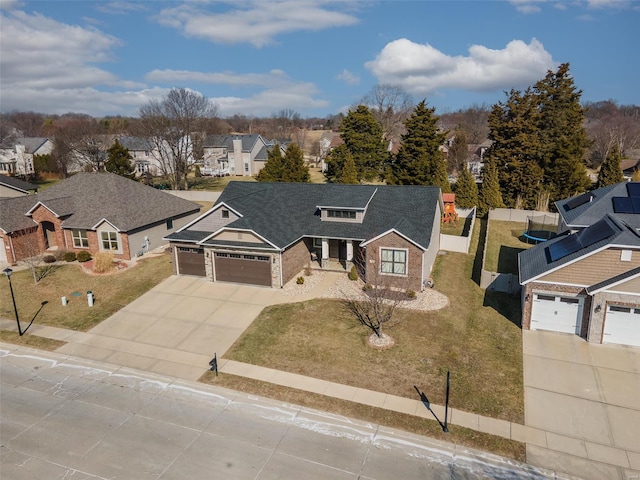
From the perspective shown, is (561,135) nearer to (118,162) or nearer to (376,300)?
(376,300)

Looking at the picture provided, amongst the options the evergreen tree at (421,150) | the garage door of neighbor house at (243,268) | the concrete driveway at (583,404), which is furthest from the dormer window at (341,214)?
the evergreen tree at (421,150)

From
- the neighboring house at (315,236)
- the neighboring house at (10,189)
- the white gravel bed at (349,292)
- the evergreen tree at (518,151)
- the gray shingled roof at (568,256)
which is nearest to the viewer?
the gray shingled roof at (568,256)

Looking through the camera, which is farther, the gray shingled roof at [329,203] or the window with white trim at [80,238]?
the window with white trim at [80,238]

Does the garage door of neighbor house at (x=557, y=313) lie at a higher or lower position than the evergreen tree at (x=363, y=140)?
lower

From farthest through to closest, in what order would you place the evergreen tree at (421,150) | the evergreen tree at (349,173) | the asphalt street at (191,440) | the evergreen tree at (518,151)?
the evergreen tree at (349,173), the evergreen tree at (421,150), the evergreen tree at (518,151), the asphalt street at (191,440)

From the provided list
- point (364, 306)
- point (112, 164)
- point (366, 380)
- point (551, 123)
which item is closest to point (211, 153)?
point (112, 164)

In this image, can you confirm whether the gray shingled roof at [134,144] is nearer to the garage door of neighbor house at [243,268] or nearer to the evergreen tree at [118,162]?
the evergreen tree at [118,162]

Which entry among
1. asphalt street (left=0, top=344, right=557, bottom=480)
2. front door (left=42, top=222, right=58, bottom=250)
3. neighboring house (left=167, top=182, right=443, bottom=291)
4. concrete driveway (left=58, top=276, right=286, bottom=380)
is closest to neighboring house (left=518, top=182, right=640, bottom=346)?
neighboring house (left=167, top=182, right=443, bottom=291)

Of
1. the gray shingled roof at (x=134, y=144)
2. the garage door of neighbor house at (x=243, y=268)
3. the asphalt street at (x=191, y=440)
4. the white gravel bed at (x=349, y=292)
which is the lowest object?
the asphalt street at (x=191, y=440)
